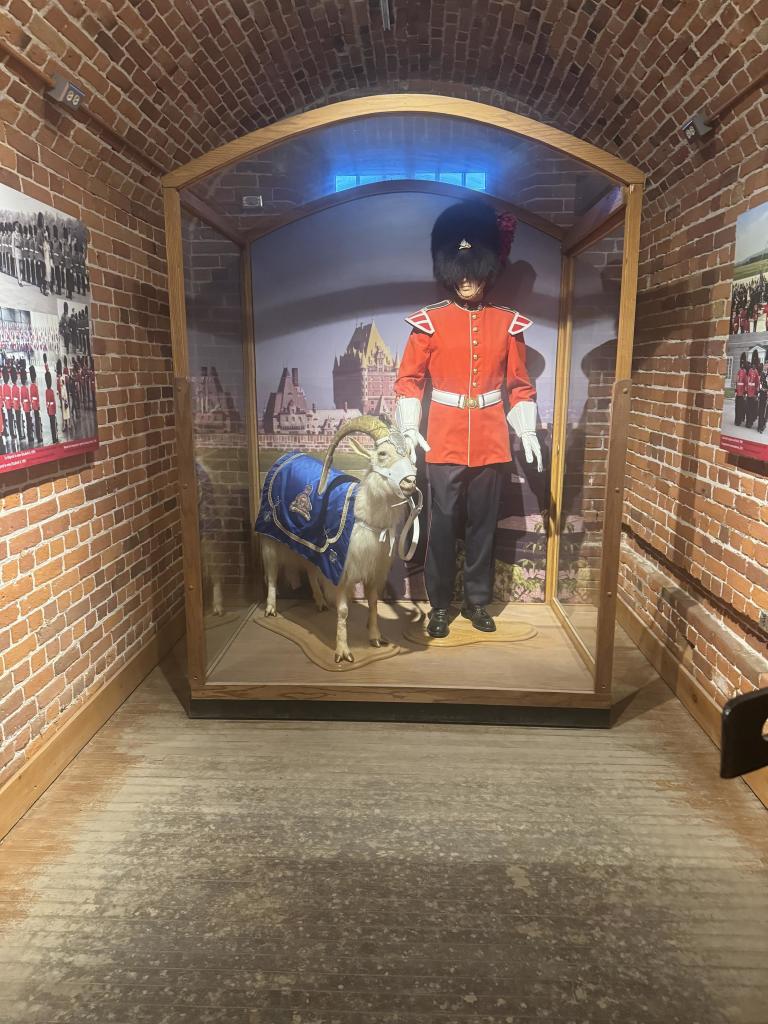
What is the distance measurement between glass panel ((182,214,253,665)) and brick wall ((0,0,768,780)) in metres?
0.43

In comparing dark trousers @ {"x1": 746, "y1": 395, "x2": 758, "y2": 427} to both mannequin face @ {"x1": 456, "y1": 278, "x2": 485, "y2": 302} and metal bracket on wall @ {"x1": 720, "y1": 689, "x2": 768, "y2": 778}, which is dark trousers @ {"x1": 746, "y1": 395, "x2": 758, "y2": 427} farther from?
metal bracket on wall @ {"x1": 720, "y1": 689, "x2": 768, "y2": 778}

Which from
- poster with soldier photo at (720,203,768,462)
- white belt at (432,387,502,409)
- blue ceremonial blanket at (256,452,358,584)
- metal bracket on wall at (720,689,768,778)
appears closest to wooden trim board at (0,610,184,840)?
blue ceremonial blanket at (256,452,358,584)

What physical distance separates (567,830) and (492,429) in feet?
6.61

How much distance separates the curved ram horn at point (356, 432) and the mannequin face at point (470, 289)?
0.82m

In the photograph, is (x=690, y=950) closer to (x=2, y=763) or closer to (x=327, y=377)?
(x=2, y=763)

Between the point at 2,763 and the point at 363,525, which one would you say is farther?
the point at 363,525

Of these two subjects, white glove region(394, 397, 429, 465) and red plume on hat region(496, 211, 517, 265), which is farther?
red plume on hat region(496, 211, 517, 265)

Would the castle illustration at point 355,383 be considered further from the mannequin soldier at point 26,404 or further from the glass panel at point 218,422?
the mannequin soldier at point 26,404

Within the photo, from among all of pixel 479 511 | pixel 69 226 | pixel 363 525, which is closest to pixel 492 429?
pixel 479 511

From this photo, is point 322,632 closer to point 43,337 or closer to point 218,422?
point 218,422

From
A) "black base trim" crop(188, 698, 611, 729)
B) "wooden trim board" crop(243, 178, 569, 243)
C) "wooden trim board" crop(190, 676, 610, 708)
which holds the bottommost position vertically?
"black base trim" crop(188, 698, 611, 729)

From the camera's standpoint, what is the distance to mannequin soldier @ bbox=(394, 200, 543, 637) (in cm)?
376

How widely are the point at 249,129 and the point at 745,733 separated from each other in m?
4.39

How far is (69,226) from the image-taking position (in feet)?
9.67
